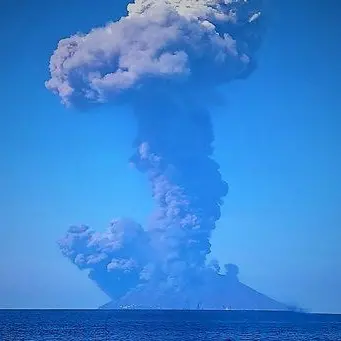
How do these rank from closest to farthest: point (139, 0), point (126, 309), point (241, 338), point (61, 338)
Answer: point (139, 0) < point (61, 338) < point (241, 338) < point (126, 309)

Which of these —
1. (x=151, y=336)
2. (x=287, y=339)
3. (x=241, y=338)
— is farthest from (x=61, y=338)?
(x=287, y=339)

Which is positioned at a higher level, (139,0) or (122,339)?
(139,0)

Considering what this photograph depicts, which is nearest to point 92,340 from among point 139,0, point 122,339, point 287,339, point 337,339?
point 122,339

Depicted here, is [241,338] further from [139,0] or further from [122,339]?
[139,0]

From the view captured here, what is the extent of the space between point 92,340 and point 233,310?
58.9 metres

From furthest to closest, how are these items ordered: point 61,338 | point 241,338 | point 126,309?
1. point 126,309
2. point 241,338
3. point 61,338

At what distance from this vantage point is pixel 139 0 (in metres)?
22.4

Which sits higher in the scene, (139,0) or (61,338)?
(139,0)

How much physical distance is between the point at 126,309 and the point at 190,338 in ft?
168

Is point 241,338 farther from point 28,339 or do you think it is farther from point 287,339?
point 28,339

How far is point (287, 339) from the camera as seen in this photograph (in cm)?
2631

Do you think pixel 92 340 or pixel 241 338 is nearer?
pixel 92 340

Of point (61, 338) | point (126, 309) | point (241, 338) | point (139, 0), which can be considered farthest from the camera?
point (126, 309)

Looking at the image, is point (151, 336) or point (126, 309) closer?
point (151, 336)
